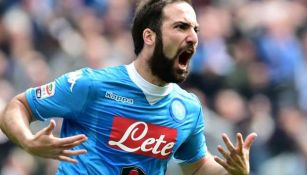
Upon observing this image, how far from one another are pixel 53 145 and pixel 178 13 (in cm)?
155

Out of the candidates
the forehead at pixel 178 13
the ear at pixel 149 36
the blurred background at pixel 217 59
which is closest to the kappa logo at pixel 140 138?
the ear at pixel 149 36

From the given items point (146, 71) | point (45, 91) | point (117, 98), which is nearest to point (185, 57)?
point (146, 71)

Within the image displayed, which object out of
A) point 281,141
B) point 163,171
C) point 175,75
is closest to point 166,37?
point 175,75

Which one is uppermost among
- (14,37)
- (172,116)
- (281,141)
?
(14,37)

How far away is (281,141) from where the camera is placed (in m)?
13.8

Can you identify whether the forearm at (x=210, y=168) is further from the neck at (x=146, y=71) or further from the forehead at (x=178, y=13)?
the forehead at (x=178, y=13)

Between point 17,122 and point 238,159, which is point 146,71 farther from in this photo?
point 17,122

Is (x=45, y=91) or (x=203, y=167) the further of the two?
(x=203, y=167)

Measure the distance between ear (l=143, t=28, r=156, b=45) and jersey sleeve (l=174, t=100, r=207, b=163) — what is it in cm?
66

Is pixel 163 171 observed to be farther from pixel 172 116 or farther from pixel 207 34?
pixel 207 34

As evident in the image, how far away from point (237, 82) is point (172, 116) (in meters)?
6.34

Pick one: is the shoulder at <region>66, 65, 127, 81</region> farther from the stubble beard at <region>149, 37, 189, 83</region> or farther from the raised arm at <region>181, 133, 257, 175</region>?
the raised arm at <region>181, 133, 257, 175</region>

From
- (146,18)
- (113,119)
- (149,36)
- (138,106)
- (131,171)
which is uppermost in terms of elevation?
(146,18)

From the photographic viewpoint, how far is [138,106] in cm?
833
